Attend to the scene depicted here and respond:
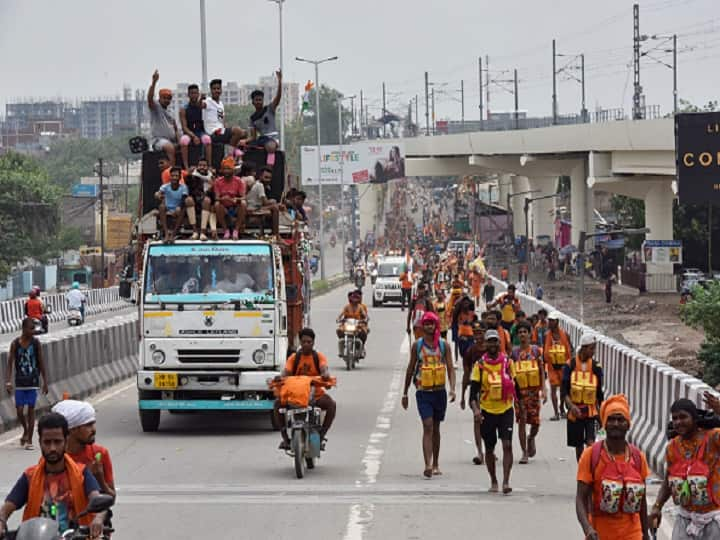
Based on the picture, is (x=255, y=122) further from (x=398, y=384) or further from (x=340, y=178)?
(x=340, y=178)

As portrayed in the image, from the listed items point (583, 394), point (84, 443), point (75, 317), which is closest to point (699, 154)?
point (583, 394)

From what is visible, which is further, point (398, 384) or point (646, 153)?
point (646, 153)

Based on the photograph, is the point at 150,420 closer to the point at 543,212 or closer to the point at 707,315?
the point at 707,315

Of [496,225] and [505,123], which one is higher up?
[505,123]

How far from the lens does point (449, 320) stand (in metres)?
32.3

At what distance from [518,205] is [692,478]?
106 m

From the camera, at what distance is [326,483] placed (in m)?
15.4

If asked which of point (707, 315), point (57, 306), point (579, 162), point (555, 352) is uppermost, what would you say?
point (579, 162)

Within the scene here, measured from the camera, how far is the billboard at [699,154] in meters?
26.1

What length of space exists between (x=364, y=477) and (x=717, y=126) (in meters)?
12.6

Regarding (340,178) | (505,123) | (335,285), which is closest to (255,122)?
(335,285)

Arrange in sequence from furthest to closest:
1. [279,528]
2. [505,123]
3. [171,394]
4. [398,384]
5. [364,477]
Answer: [505,123], [398,384], [171,394], [364,477], [279,528]

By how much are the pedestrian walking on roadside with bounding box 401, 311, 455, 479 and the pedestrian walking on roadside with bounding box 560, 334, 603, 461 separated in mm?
1271

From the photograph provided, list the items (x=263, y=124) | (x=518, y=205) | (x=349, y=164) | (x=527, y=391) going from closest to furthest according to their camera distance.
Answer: (x=527, y=391) < (x=263, y=124) < (x=349, y=164) < (x=518, y=205)
